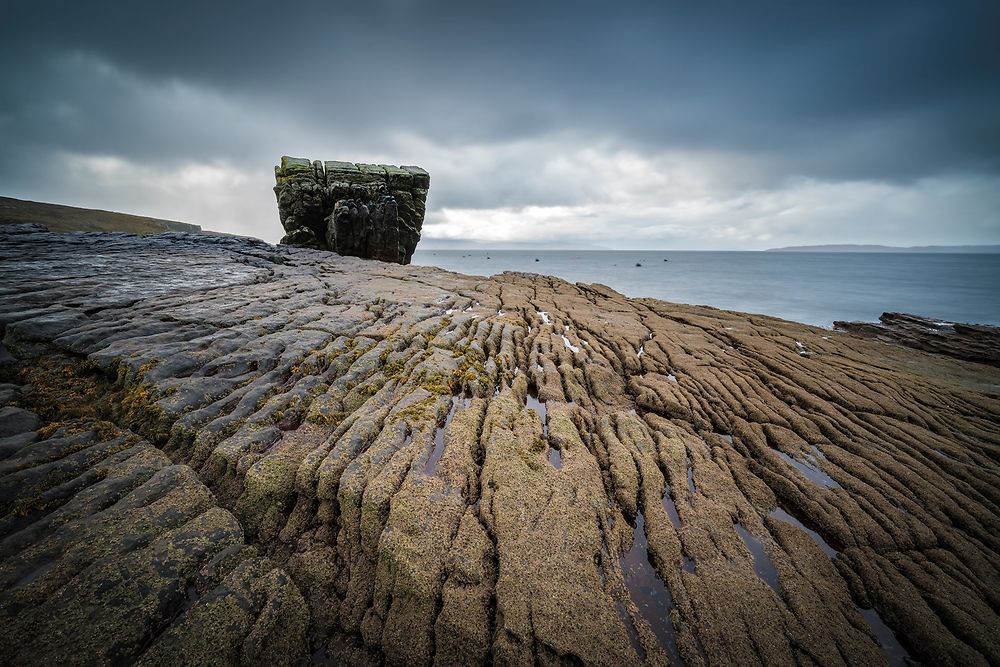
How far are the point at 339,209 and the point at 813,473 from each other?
42205 millimetres

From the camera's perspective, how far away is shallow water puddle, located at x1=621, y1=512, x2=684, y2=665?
589cm

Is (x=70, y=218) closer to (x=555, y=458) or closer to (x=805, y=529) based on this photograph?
(x=555, y=458)

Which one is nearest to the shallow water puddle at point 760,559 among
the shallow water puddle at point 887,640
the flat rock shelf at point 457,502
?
the flat rock shelf at point 457,502

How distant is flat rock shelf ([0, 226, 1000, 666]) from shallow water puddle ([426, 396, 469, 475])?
0.11 metres

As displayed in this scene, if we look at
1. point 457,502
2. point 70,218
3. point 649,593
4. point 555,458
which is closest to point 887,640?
point 649,593

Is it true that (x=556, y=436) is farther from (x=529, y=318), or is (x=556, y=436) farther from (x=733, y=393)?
(x=529, y=318)

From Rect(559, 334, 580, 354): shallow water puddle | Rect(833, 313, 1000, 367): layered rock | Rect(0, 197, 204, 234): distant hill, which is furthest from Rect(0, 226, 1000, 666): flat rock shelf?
Rect(0, 197, 204, 234): distant hill

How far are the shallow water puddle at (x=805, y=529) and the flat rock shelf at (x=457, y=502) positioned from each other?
0.07 metres

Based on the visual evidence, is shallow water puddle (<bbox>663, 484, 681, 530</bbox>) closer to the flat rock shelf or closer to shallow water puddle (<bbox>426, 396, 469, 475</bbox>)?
A: the flat rock shelf

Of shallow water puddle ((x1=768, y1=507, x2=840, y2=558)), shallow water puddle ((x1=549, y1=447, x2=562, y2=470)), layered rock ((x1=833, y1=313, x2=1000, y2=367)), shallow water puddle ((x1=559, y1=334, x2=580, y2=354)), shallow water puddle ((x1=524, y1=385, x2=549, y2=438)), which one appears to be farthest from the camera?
layered rock ((x1=833, y1=313, x2=1000, y2=367))

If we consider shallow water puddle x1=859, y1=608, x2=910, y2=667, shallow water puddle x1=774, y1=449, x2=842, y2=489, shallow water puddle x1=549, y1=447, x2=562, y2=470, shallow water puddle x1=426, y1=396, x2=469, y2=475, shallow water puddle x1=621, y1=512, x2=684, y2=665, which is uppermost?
shallow water puddle x1=426, y1=396, x2=469, y2=475

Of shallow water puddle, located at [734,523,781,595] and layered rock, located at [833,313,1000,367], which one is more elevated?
layered rock, located at [833,313,1000,367]

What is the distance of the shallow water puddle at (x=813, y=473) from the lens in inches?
364

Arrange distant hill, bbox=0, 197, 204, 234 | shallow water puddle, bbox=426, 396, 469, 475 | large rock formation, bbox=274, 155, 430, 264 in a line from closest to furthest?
shallow water puddle, bbox=426, 396, 469, 475 → large rock formation, bbox=274, 155, 430, 264 → distant hill, bbox=0, 197, 204, 234
